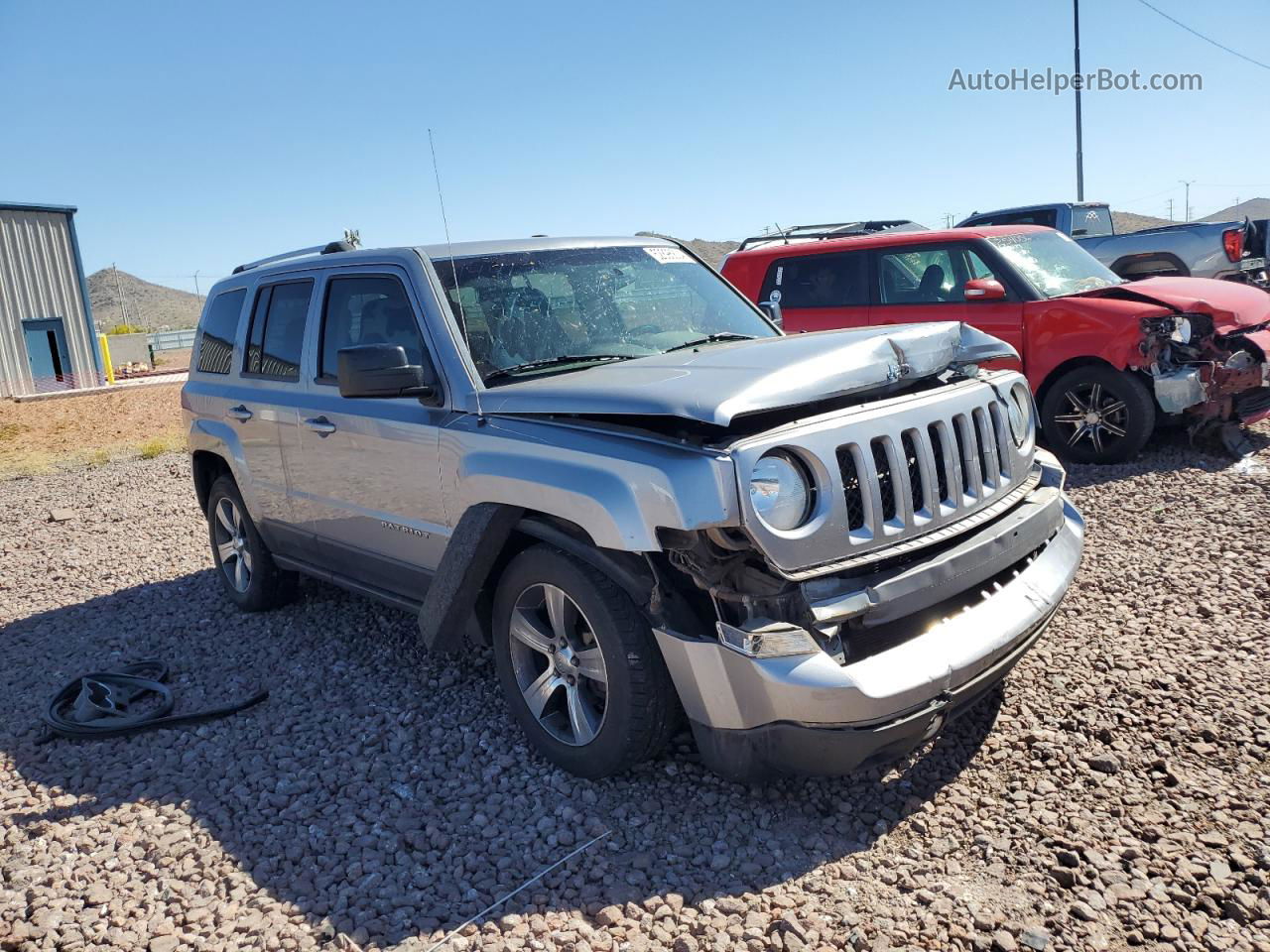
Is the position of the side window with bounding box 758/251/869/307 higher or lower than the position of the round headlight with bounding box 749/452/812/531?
higher

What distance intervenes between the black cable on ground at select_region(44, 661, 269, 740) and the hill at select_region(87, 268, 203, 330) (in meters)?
92.0

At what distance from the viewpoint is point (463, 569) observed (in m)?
3.62

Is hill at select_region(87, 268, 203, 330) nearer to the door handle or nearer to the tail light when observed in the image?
the tail light

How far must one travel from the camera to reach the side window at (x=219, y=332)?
5.71 metres

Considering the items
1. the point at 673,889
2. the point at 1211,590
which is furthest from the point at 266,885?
the point at 1211,590

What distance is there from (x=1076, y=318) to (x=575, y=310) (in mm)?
4945

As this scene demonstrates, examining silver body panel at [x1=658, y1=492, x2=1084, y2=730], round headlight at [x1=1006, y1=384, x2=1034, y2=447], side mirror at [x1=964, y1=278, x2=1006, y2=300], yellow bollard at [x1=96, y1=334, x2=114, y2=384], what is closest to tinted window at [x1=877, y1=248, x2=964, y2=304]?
side mirror at [x1=964, y1=278, x2=1006, y2=300]

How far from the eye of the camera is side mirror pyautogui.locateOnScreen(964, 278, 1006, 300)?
774cm

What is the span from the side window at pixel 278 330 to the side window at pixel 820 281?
15.8 ft

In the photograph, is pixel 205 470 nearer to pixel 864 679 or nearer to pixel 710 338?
pixel 710 338

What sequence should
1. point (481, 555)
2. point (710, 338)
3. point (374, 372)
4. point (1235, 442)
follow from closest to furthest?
1. point (481, 555)
2. point (374, 372)
3. point (710, 338)
4. point (1235, 442)

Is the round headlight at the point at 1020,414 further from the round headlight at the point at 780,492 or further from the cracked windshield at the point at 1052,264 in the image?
the cracked windshield at the point at 1052,264

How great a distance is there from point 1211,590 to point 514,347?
3656mm

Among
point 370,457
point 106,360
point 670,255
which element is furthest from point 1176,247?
point 106,360
